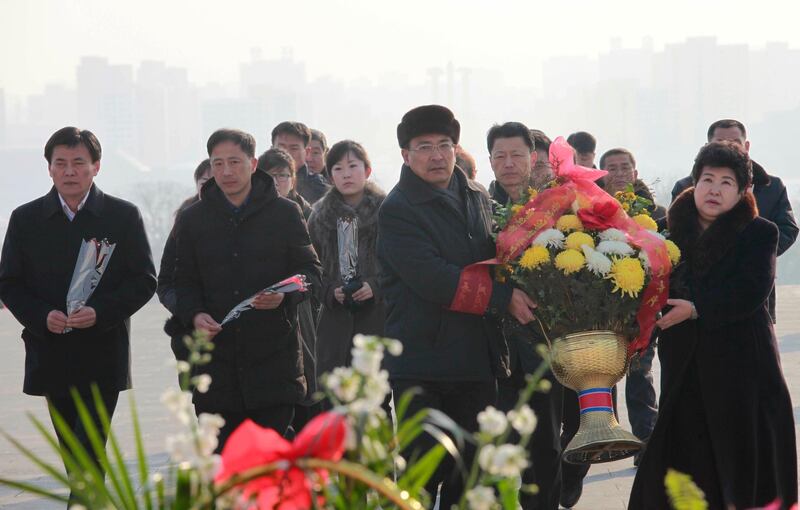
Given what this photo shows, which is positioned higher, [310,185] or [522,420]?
[522,420]

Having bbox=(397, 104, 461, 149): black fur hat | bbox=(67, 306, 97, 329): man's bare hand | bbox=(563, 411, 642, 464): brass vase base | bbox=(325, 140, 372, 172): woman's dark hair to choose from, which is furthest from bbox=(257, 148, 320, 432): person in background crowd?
bbox=(563, 411, 642, 464): brass vase base

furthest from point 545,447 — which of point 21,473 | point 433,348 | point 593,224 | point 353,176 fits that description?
point 21,473

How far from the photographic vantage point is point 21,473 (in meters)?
8.23

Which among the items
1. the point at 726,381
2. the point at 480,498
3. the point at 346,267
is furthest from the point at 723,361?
the point at 480,498

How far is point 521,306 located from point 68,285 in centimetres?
206

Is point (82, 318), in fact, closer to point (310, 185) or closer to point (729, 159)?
point (729, 159)

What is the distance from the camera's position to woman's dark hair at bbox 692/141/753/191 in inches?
209

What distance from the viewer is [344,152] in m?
7.60

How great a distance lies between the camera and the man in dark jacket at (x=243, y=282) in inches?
240

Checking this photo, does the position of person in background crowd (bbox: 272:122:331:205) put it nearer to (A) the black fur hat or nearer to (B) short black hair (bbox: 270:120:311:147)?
(B) short black hair (bbox: 270:120:311:147)

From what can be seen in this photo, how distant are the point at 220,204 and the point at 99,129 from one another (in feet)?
520

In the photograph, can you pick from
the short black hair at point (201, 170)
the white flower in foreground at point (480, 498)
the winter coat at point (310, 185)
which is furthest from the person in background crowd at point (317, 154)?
the white flower in foreground at point (480, 498)

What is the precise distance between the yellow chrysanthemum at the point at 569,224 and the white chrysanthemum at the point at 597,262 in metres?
0.16

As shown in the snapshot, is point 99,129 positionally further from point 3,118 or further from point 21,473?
point 21,473
